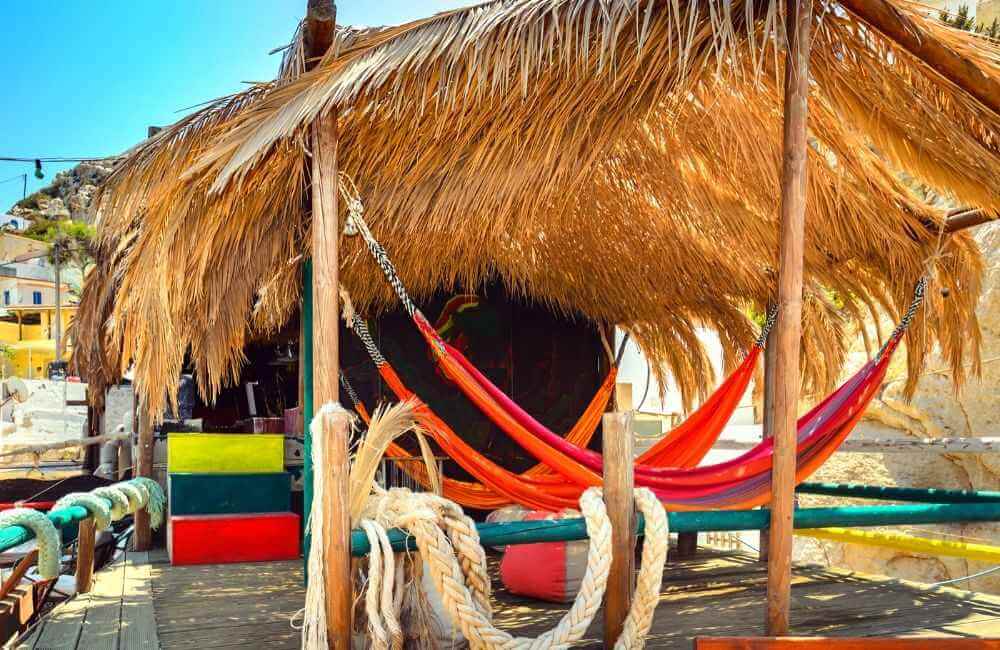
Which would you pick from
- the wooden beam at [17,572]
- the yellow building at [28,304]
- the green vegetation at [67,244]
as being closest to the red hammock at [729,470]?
the wooden beam at [17,572]

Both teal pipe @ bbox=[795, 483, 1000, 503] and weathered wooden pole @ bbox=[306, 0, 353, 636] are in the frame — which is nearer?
weathered wooden pole @ bbox=[306, 0, 353, 636]

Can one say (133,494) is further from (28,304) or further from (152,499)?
(28,304)

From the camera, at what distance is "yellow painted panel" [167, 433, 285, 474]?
408 centimetres

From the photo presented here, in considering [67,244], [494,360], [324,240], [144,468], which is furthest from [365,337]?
[67,244]

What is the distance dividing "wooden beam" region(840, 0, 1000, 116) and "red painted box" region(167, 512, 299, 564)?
11.2 ft

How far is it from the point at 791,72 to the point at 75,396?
66.0 ft

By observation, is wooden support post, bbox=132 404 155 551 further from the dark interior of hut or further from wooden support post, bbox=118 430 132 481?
wooden support post, bbox=118 430 132 481

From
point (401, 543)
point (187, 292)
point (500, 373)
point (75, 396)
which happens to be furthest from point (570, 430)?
point (75, 396)

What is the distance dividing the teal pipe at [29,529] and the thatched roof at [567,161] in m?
0.44

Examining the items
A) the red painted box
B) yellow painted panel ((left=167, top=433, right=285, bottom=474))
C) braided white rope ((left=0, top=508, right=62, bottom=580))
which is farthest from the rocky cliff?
braided white rope ((left=0, top=508, right=62, bottom=580))

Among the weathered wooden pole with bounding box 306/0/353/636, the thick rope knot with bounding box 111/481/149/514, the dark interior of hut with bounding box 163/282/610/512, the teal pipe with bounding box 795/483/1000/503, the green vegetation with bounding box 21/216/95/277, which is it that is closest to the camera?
the weathered wooden pole with bounding box 306/0/353/636

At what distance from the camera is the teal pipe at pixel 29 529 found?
189 centimetres

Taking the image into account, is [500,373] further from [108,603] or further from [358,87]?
[358,87]

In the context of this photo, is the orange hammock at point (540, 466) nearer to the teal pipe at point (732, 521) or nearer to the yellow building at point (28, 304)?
the teal pipe at point (732, 521)
